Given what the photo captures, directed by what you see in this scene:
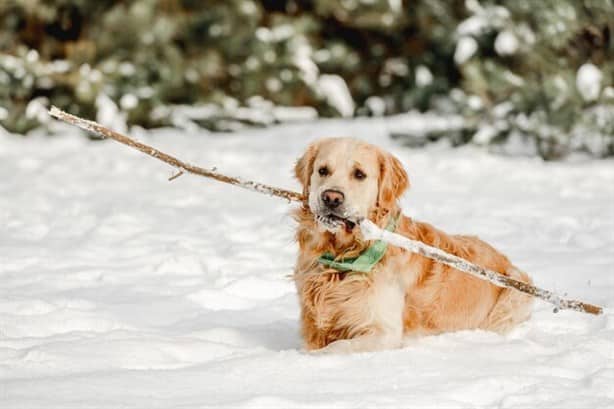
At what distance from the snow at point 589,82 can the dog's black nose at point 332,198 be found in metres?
6.01

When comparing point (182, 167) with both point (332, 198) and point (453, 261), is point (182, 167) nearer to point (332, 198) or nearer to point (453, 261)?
point (332, 198)

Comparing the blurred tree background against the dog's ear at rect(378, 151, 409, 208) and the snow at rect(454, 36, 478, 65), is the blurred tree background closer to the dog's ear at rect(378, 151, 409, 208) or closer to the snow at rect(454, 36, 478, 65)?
the snow at rect(454, 36, 478, 65)

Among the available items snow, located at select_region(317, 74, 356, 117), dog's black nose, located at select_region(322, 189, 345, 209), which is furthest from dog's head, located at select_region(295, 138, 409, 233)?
snow, located at select_region(317, 74, 356, 117)

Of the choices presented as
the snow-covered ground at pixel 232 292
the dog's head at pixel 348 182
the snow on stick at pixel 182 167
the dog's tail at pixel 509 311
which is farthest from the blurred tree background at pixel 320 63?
the snow on stick at pixel 182 167

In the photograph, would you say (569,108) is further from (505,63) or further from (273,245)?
(273,245)

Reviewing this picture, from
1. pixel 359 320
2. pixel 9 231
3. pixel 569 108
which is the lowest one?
pixel 9 231

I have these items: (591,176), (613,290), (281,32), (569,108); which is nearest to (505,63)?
(569,108)

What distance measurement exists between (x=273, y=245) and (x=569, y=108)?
14.8ft

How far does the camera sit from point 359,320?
3439mm

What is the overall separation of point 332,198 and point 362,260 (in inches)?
11.8

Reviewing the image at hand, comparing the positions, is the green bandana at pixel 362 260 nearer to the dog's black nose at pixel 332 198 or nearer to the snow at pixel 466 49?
the dog's black nose at pixel 332 198

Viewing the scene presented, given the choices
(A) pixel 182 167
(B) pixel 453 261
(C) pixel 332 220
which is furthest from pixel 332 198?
(A) pixel 182 167

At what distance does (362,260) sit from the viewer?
3477 millimetres

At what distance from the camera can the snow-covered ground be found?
281 centimetres
